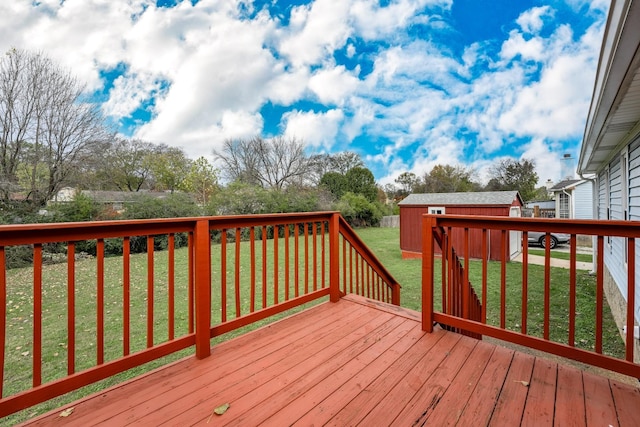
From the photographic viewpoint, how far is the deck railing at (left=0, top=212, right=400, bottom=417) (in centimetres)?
141

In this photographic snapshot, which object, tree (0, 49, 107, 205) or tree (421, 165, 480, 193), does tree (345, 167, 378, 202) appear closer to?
tree (421, 165, 480, 193)

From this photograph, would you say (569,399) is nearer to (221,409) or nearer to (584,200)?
(221,409)

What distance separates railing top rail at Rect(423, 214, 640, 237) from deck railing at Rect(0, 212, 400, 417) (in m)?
1.43

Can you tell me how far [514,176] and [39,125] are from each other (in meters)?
31.5

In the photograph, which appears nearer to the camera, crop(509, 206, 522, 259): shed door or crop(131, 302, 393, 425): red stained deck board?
crop(131, 302, 393, 425): red stained deck board

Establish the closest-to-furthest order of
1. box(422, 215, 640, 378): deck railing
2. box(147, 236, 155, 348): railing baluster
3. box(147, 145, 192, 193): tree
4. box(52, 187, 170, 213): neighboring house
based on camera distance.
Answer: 1. box(422, 215, 640, 378): deck railing
2. box(147, 236, 155, 348): railing baluster
3. box(52, 187, 170, 213): neighboring house
4. box(147, 145, 192, 193): tree

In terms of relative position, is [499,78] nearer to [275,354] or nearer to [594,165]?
[594,165]

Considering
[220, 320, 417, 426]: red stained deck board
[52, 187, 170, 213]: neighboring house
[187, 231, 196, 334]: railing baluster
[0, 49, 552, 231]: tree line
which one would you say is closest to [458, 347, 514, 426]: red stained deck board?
[220, 320, 417, 426]: red stained deck board

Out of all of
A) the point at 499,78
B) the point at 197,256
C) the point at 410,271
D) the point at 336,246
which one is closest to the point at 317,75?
the point at 499,78

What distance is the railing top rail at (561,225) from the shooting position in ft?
4.91

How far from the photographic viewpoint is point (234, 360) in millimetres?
1941

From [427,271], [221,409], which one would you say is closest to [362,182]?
[427,271]

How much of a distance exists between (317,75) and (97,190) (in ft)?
37.3

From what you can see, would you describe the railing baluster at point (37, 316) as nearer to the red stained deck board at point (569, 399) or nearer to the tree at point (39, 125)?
the red stained deck board at point (569, 399)
